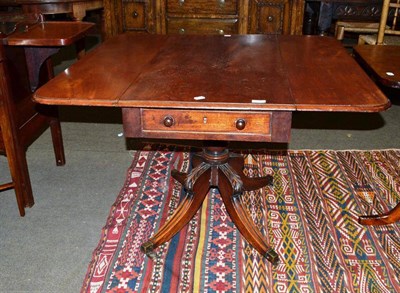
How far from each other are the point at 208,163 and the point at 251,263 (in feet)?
1.63

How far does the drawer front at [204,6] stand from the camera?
151 inches

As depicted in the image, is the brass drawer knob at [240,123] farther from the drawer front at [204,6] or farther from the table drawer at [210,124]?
the drawer front at [204,6]

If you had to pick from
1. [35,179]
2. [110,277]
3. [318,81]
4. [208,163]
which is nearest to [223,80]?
[318,81]

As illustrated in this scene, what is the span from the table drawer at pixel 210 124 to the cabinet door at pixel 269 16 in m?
2.55

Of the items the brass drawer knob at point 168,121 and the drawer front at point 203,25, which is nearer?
the brass drawer knob at point 168,121

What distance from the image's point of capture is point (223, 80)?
1.69 meters

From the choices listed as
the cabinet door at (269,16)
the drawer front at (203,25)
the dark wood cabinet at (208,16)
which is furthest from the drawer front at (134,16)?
the cabinet door at (269,16)

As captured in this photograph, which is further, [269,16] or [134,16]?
[134,16]

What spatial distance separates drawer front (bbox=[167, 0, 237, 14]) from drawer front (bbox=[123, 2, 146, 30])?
0.89ft

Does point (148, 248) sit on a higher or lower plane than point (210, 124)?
lower

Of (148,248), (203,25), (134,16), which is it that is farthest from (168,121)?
(134,16)

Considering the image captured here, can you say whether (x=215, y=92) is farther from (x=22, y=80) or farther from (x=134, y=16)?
(x=134, y=16)

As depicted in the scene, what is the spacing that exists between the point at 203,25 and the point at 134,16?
0.65 m

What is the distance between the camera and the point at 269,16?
3869mm
